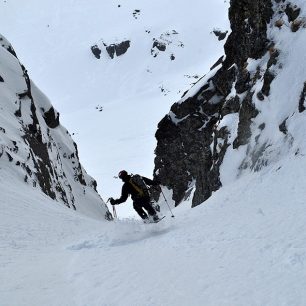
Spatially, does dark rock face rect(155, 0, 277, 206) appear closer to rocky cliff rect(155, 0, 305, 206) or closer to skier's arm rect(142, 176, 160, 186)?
rocky cliff rect(155, 0, 305, 206)

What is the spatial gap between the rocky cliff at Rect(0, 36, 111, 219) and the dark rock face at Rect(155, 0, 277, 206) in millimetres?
8263

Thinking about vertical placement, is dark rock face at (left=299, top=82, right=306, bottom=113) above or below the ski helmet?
below

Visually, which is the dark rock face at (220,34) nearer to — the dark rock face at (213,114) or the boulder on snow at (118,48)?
the boulder on snow at (118,48)

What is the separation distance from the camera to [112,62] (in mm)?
136375

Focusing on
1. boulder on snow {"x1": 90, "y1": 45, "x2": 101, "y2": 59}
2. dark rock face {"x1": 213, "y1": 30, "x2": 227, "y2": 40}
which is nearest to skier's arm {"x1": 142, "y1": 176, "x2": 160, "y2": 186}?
dark rock face {"x1": 213, "y1": 30, "x2": 227, "y2": 40}

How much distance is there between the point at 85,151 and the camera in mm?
93000

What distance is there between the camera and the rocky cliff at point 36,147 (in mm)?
28016

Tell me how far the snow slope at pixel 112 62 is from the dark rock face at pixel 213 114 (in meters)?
34.4

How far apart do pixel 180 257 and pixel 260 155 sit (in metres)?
6.54

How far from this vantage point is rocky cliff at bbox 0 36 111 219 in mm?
28016

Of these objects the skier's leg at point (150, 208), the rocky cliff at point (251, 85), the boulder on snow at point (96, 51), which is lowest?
the skier's leg at point (150, 208)

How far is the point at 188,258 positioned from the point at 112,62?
5171 inches

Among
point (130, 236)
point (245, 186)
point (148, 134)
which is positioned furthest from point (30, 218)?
point (148, 134)

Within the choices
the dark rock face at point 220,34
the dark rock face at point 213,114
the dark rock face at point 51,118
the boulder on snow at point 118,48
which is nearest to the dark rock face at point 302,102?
the dark rock face at point 213,114
